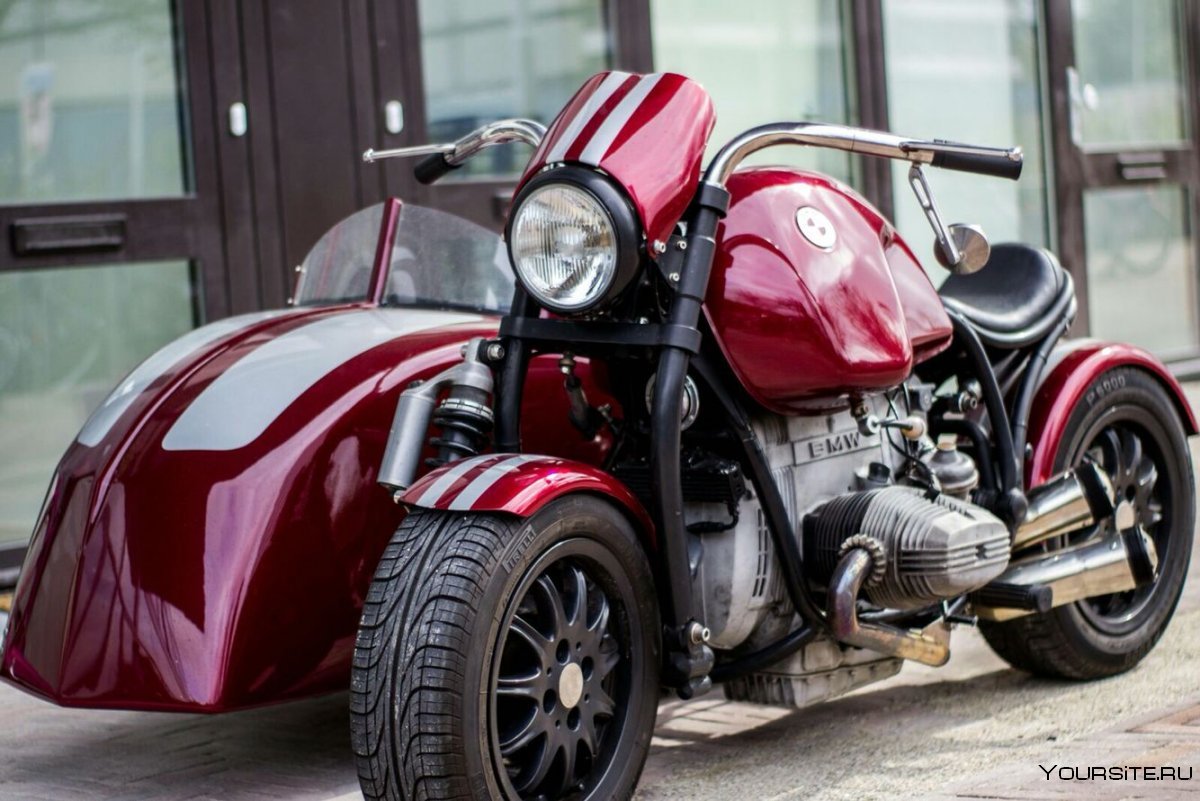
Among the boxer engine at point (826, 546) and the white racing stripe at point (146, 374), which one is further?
the white racing stripe at point (146, 374)

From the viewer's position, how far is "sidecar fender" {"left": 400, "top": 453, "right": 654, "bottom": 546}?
2.74 metres

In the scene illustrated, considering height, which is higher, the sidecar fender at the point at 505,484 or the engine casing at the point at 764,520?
the sidecar fender at the point at 505,484

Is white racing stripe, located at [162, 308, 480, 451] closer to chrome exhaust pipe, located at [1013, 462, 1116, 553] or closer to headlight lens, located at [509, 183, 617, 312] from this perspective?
headlight lens, located at [509, 183, 617, 312]

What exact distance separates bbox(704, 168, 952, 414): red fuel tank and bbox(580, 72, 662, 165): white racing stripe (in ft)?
0.93

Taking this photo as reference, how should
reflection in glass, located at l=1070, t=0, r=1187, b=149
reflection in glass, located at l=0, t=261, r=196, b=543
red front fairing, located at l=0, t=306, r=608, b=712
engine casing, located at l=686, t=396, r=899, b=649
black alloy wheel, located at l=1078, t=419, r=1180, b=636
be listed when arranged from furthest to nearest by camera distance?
reflection in glass, located at l=1070, t=0, r=1187, b=149, reflection in glass, located at l=0, t=261, r=196, b=543, black alloy wheel, located at l=1078, t=419, r=1180, b=636, engine casing, located at l=686, t=396, r=899, b=649, red front fairing, located at l=0, t=306, r=608, b=712

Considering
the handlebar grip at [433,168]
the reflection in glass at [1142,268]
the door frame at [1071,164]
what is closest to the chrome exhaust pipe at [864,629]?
the handlebar grip at [433,168]

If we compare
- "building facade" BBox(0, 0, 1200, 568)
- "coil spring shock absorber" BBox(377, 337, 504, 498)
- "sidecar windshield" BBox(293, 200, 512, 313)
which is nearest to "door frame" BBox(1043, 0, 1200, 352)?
"building facade" BBox(0, 0, 1200, 568)

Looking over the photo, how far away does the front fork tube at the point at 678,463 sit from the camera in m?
2.94

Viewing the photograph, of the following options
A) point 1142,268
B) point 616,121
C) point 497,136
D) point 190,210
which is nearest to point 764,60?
point 1142,268

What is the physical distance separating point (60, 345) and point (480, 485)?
3425 millimetres

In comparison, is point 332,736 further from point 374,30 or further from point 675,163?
point 374,30

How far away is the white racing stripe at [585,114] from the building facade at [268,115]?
10.1 ft

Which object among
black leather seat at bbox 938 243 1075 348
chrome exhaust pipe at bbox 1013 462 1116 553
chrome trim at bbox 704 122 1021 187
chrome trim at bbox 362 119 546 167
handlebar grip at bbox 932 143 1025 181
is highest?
chrome trim at bbox 362 119 546 167

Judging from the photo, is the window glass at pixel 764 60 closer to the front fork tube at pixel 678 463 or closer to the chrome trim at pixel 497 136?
the chrome trim at pixel 497 136
